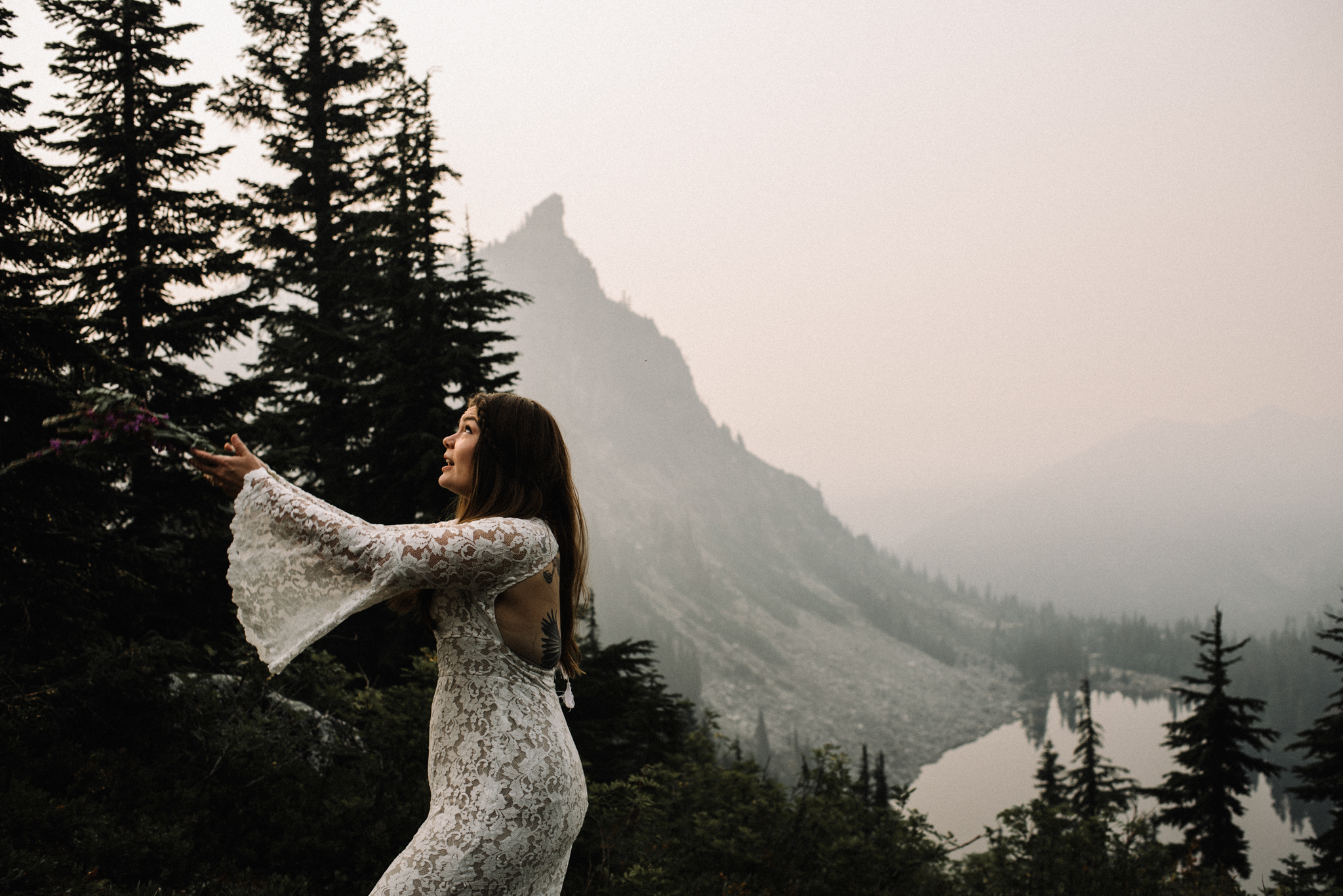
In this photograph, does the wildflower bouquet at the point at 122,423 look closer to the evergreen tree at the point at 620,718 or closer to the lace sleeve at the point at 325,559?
the lace sleeve at the point at 325,559

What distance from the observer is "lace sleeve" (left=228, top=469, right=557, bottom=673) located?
2.16 m

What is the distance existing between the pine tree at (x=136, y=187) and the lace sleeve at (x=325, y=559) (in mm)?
10855

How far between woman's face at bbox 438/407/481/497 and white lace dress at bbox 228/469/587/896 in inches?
9.9

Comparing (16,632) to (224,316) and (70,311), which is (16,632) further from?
(224,316)

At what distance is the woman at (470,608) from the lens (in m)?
2.17

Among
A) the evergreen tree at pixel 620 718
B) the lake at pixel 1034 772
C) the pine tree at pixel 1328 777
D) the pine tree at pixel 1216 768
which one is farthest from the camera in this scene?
the lake at pixel 1034 772

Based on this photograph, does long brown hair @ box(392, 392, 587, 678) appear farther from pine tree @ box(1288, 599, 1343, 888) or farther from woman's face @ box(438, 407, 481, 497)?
pine tree @ box(1288, 599, 1343, 888)

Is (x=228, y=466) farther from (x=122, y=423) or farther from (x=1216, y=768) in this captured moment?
(x=1216, y=768)

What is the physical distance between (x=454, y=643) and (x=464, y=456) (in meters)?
0.65

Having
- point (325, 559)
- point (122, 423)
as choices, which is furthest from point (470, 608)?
point (122, 423)

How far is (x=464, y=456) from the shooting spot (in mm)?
2512

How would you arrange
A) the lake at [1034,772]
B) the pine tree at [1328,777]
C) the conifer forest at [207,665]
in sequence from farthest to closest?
the lake at [1034,772] < the pine tree at [1328,777] < the conifer forest at [207,665]

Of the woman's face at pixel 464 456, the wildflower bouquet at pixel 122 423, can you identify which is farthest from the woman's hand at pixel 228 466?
the woman's face at pixel 464 456

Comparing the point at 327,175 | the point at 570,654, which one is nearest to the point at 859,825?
the point at 570,654
